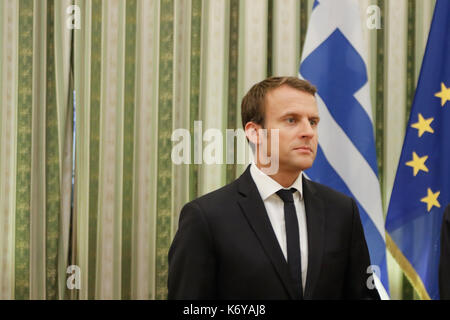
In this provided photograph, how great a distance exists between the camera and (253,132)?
65.1 inches

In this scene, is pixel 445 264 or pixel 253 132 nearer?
pixel 253 132

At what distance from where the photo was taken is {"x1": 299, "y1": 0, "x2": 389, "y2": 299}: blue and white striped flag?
2.81 metres

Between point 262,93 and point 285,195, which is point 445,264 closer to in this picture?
point 285,195

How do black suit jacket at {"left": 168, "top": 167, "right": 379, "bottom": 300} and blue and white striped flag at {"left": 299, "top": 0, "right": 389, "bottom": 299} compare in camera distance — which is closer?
black suit jacket at {"left": 168, "top": 167, "right": 379, "bottom": 300}

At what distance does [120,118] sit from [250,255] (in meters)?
1.92

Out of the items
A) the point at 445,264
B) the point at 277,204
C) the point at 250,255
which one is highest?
the point at 277,204

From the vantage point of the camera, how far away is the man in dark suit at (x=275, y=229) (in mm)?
1445

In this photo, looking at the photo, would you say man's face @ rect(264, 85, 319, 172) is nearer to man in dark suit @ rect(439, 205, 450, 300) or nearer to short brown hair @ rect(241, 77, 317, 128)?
short brown hair @ rect(241, 77, 317, 128)

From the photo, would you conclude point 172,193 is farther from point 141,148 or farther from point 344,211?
point 344,211

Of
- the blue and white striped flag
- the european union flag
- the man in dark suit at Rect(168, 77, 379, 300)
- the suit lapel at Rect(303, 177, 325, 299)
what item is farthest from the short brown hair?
the european union flag

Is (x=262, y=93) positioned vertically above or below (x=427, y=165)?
above

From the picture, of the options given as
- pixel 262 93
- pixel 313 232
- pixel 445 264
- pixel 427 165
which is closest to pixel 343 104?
pixel 427 165

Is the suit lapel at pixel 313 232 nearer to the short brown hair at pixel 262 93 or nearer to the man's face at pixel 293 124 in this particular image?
the man's face at pixel 293 124
